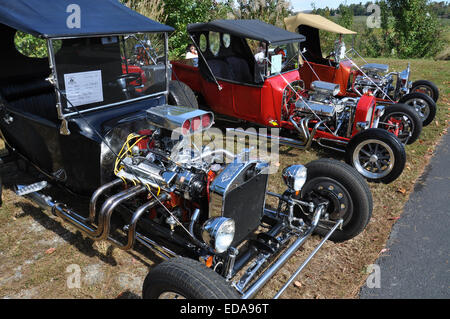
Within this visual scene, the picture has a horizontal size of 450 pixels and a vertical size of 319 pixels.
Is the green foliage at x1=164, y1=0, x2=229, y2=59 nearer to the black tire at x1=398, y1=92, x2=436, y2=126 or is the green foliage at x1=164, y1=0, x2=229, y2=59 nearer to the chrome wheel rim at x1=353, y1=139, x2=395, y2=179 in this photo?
the black tire at x1=398, y1=92, x2=436, y2=126

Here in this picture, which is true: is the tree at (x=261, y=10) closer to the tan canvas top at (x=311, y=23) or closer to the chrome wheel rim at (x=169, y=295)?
the tan canvas top at (x=311, y=23)

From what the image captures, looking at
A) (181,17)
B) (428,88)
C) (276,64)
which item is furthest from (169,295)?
(181,17)

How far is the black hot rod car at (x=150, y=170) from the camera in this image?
2.50 m

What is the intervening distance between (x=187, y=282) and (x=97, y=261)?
57.8 inches

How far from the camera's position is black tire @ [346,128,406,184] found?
4348mm

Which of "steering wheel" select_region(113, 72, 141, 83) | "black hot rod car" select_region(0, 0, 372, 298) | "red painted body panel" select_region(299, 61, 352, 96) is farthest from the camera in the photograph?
"red painted body panel" select_region(299, 61, 352, 96)

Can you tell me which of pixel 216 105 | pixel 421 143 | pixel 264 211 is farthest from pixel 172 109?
pixel 421 143

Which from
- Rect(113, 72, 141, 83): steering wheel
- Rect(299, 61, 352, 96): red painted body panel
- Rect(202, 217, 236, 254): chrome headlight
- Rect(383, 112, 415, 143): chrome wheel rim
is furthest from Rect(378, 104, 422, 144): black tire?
Rect(202, 217, 236, 254): chrome headlight

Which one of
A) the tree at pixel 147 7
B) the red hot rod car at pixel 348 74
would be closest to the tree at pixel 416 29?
the red hot rod car at pixel 348 74

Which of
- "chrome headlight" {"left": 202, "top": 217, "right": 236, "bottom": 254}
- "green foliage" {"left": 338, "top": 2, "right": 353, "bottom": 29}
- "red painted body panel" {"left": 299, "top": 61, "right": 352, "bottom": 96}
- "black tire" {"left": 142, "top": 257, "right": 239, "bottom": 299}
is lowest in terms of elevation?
"black tire" {"left": 142, "top": 257, "right": 239, "bottom": 299}

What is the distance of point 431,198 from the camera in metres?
4.25

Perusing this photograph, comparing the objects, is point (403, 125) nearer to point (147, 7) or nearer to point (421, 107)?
point (421, 107)

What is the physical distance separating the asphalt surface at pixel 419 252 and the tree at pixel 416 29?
50.6 ft
